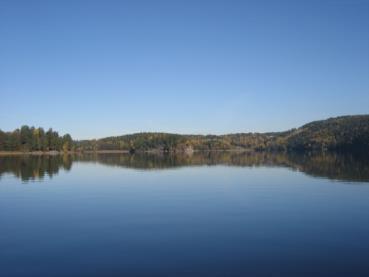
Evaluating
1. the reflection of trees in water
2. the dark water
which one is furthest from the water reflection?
the dark water

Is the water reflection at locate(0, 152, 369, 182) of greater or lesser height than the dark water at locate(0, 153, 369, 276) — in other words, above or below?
above

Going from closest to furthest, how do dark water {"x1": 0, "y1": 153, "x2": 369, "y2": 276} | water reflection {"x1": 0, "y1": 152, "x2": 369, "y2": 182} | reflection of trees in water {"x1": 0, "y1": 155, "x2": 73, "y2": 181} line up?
dark water {"x1": 0, "y1": 153, "x2": 369, "y2": 276}
water reflection {"x1": 0, "y1": 152, "x2": 369, "y2": 182}
reflection of trees in water {"x1": 0, "y1": 155, "x2": 73, "y2": 181}

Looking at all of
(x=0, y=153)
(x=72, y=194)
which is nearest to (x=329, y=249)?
(x=72, y=194)

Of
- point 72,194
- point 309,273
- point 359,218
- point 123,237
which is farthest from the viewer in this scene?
point 72,194

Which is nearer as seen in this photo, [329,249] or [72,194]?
[329,249]

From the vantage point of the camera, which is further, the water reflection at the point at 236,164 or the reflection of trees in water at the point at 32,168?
the reflection of trees in water at the point at 32,168

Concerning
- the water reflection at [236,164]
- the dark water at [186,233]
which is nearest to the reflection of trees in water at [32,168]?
the water reflection at [236,164]

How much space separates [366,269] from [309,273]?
2434 mm

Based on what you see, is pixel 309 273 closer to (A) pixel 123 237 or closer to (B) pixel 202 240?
(B) pixel 202 240

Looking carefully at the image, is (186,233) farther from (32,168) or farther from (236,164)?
(236,164)

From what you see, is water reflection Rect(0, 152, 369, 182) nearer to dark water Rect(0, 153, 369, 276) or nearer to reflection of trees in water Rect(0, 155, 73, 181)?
reflection of trees in water Rect(0, 155, 73, 181)

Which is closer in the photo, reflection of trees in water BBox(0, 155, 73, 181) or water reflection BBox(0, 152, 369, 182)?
water reflection BBox(0, 152, 369, 182)

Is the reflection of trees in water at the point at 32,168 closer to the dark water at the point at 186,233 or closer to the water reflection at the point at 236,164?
the water reflection at the point at 236,164

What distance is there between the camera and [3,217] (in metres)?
30.7
